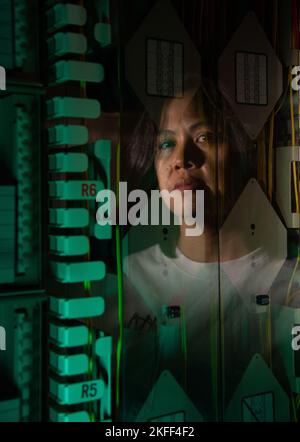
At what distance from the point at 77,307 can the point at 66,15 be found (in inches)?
45.6

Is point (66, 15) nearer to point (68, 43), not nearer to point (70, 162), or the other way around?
point (68, 43)

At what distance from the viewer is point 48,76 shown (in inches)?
109

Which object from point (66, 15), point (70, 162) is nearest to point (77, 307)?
point (70, 162)

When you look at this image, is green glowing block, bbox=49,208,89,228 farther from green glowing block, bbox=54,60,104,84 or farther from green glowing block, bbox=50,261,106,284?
green glowing block, bbox=54,60,104,84

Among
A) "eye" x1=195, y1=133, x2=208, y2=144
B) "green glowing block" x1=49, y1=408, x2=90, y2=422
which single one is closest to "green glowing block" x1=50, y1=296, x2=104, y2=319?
"green glowing block" x1=49, y1=408, x2=90, y2=422

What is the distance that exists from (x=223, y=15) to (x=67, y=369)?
1.73 meters

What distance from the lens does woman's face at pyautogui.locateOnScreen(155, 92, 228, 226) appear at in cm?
294

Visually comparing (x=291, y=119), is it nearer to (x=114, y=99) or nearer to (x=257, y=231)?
(x=257, y=231)

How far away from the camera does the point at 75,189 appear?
8.84ft

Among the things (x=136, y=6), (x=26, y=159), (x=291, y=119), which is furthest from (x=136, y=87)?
(x=291, y=119)

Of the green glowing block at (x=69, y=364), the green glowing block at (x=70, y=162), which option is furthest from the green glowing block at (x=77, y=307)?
the green glowing block at (x=70, y=162)

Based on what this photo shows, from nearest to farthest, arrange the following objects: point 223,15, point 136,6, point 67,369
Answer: point 67,369, point 136,6, point 223,15

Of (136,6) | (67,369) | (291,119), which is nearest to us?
(67,369)

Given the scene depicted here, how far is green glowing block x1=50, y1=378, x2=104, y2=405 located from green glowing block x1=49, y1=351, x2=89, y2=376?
0.05 metres
